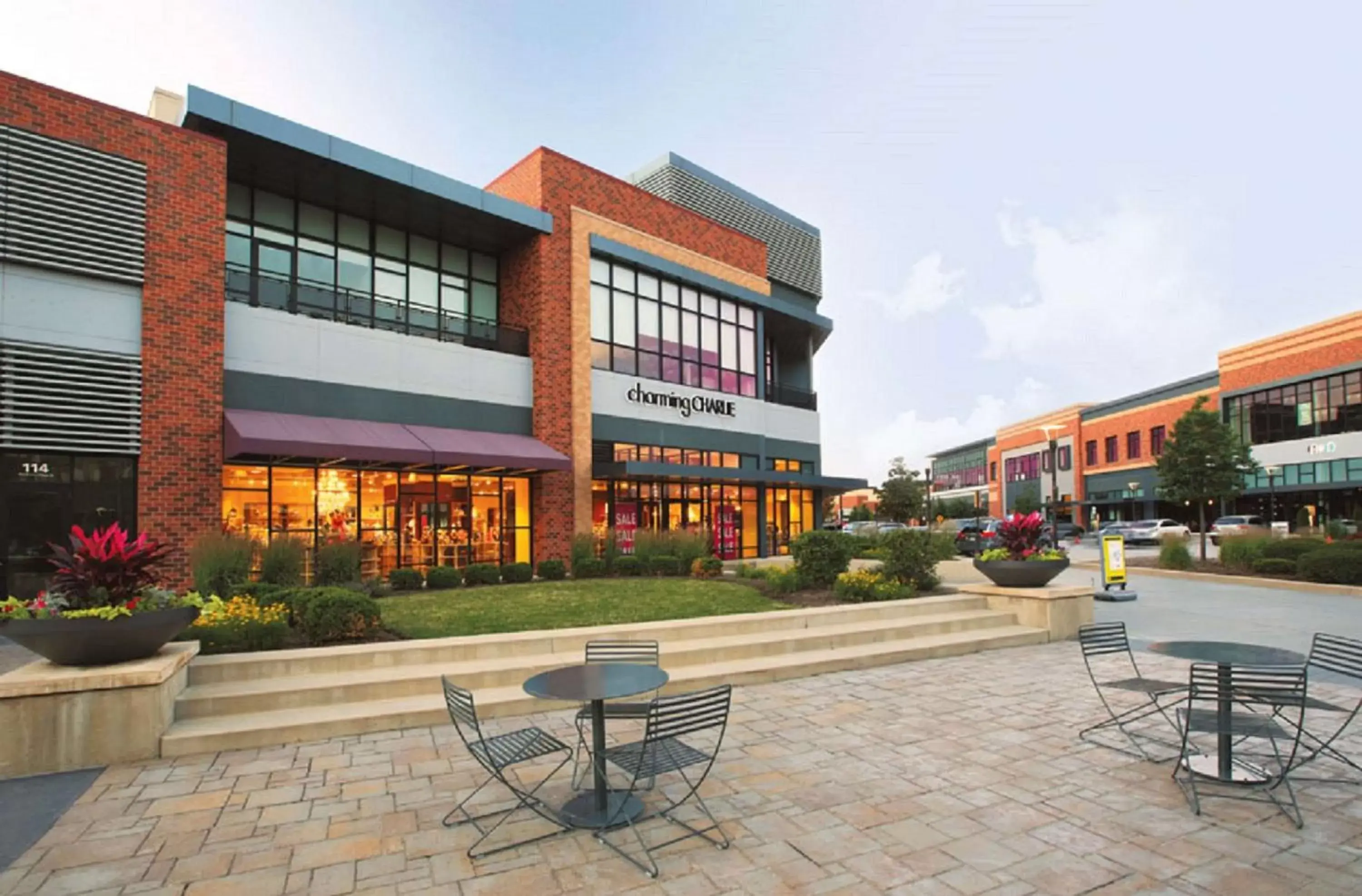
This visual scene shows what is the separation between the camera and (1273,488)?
43.5 m

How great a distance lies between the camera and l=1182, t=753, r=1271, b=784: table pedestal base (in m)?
5.05

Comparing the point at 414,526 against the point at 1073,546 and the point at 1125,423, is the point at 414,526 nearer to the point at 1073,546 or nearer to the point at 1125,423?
the point at 1073,546

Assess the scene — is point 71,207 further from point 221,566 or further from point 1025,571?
point 1025,571

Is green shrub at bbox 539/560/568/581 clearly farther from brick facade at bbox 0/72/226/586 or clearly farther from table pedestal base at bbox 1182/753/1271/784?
table pedestal base at bbox 1182/753/1271/784

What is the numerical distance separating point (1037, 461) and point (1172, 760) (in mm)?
74336

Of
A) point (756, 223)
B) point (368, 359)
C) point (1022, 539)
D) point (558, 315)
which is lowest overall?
point (1022, 539)

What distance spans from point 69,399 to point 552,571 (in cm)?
918

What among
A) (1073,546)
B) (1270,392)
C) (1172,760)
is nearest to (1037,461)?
(1270,392)

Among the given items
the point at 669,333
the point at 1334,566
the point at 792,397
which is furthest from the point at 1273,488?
the point at 669,333

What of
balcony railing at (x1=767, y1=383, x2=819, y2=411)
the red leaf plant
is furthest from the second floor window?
the red leaf plant

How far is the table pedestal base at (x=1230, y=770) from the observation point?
5047mm

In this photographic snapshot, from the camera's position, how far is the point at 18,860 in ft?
13.8

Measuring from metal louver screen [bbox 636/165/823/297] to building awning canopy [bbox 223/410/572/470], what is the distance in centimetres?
1266

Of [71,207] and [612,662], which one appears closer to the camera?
[612,662]
